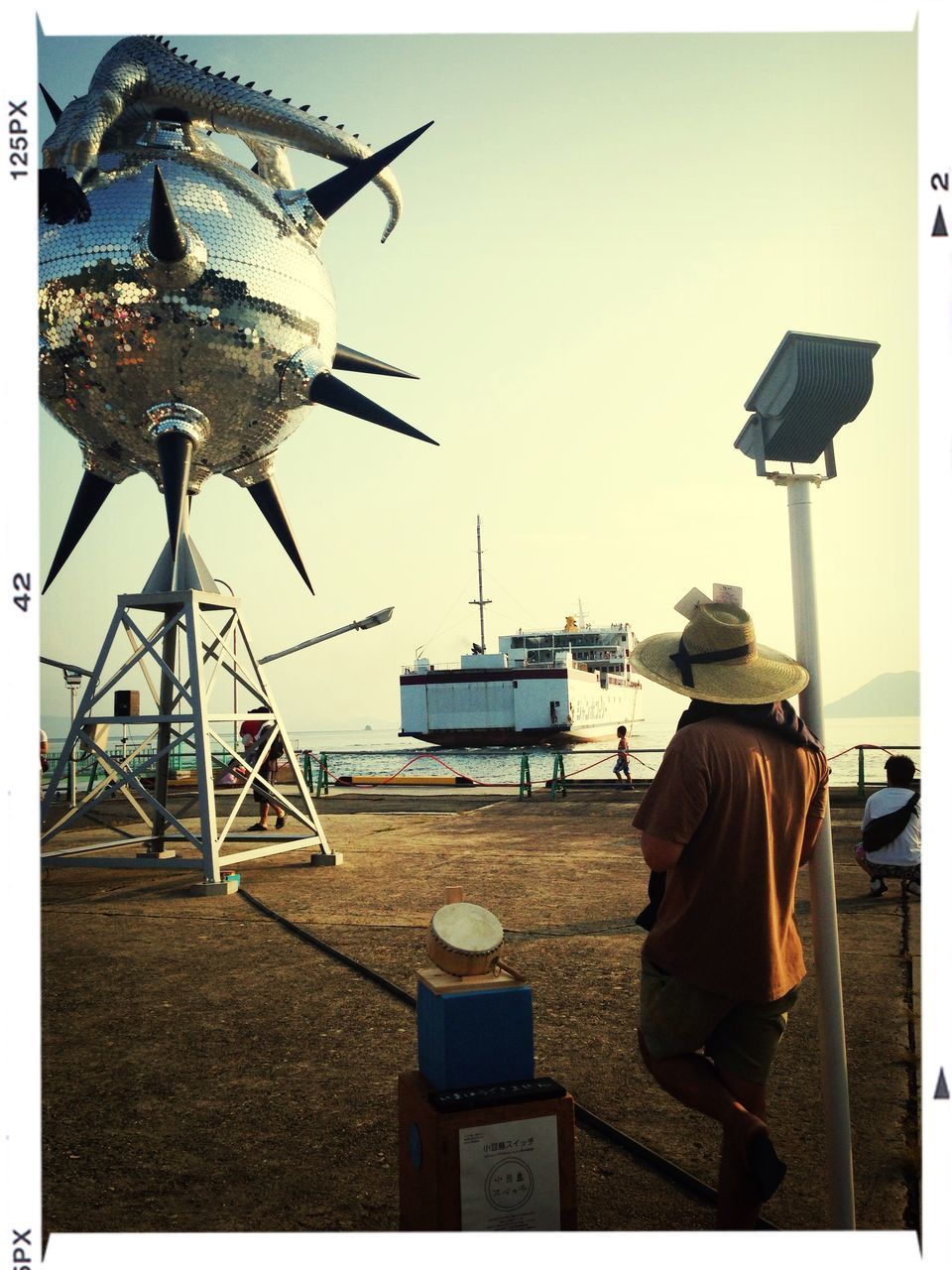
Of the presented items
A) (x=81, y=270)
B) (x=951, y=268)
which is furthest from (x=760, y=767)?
(x=81, y=270)

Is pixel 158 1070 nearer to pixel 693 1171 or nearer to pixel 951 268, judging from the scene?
pixel 693 1171

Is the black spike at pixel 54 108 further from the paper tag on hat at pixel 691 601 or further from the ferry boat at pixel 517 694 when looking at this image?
the ferry boat at pixel 517 694

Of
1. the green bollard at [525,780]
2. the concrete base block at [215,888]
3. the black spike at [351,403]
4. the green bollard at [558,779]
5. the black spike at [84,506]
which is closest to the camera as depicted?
the concrete base block at [215,888]

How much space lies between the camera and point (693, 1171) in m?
2.85

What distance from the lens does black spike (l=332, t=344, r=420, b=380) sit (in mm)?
9062

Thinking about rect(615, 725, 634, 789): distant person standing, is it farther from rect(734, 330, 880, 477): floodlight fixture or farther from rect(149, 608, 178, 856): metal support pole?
rect(734, 330, 880, 477): floodlight fixture

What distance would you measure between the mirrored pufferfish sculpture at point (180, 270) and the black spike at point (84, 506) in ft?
1.51

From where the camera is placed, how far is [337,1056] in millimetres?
3885

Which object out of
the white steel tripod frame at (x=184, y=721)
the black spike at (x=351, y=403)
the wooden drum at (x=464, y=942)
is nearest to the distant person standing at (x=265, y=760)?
the white steel tripod frame at (x=184, y=721)

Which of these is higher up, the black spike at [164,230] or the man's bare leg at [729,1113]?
the black spike at [164,230]

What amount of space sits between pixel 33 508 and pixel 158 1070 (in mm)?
2704

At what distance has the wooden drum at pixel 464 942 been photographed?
245 cm

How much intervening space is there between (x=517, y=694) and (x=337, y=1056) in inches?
2162

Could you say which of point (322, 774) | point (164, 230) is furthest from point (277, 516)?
point (322, 774)
